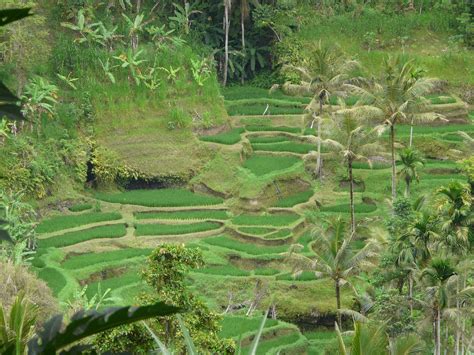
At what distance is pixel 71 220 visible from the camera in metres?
29.7

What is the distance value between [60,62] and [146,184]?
15.5 ft

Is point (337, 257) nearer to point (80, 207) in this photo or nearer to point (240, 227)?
point (240, 227)

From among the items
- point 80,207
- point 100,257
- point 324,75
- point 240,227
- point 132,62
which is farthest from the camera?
point 132,62

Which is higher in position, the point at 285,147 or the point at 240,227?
the point at 285,147

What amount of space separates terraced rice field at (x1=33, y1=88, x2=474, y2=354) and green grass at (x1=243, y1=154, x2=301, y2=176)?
0.10 ft

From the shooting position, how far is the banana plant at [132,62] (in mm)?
33812

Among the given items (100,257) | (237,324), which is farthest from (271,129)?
(237,324)

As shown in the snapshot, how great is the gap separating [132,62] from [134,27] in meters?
1.62

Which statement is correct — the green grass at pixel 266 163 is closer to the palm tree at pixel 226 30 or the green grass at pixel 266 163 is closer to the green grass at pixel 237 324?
the palm tree at pixel 226 30

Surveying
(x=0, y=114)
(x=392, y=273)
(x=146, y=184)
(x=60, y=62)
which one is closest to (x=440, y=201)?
(x=392, y=273)

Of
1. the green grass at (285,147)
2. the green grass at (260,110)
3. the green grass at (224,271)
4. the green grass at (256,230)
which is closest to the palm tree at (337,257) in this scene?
the green grass at (224,271)

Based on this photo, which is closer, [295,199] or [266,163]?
[295,199]

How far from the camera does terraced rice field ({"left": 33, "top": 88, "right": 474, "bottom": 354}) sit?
25531 mm

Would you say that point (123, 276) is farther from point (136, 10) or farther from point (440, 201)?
point (136, 10)
